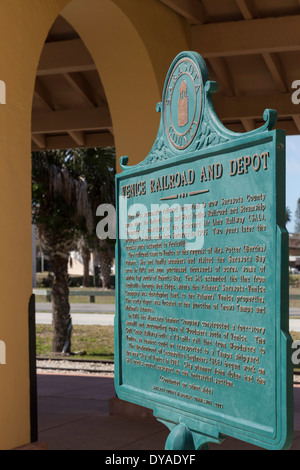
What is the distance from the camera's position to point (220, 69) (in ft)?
34.3

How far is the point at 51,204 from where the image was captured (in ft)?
57.0

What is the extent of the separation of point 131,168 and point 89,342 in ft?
56.4

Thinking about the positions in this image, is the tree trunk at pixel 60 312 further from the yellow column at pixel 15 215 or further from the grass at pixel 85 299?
the grass at pixel 85 299

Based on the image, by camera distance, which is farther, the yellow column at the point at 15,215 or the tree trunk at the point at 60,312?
the tree trunk at the point at 60,312

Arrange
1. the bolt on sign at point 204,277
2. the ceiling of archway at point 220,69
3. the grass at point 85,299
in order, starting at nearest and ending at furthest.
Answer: the bolt on sign at point 204,277
the ceiling of archway at point 220,69
the grass at point 85,299

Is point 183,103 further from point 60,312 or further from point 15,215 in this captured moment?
point 60,312

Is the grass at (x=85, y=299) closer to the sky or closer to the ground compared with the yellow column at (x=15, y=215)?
closer to the ground

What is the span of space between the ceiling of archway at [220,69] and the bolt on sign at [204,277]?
4.34 meters

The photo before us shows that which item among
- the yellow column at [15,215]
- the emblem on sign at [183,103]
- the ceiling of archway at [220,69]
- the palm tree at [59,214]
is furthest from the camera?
the palm tree at [59,214]

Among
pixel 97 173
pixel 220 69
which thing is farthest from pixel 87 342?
pixel 220 69

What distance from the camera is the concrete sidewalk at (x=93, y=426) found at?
7.22 meters

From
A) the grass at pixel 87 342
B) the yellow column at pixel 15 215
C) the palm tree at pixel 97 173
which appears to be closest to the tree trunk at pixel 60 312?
the grass at pixel 87 342

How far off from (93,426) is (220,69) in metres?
5.62
